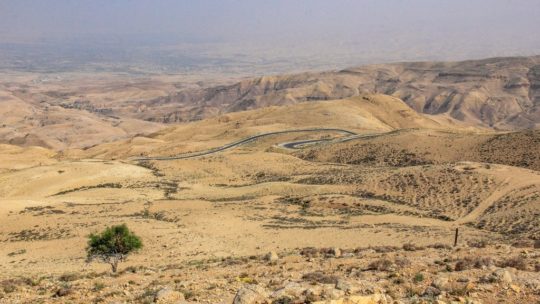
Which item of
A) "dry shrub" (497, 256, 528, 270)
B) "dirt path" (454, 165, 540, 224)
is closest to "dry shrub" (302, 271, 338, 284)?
"dry shrub" (497, 256, 528, 270)

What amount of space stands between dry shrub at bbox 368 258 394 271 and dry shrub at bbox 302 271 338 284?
183cm

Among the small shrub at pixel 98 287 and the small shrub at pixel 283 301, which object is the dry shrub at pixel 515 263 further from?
the small shrub at pixel 98 287

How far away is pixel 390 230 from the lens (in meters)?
32.2

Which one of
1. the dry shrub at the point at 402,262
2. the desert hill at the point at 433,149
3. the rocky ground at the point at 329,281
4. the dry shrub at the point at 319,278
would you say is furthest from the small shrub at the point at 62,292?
Answer: the desert hill at the point at 433,149

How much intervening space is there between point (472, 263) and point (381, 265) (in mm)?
3036

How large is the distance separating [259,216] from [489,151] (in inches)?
1409

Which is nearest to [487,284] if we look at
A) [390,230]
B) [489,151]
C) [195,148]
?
[390,230]

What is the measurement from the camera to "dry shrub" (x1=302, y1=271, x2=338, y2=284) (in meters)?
15.7

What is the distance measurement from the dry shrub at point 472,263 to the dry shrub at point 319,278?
4256 mm

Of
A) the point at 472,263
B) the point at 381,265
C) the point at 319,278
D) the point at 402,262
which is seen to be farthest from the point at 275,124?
the point at 319,278

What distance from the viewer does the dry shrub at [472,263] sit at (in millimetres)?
17002

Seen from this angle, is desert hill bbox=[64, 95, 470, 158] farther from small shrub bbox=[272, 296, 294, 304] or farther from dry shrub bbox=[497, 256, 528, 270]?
small shrub bbox=[272, 296, 294, 304]

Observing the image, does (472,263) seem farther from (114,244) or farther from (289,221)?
(289,221)

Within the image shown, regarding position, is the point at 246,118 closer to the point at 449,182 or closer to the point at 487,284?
the point at 449,182
